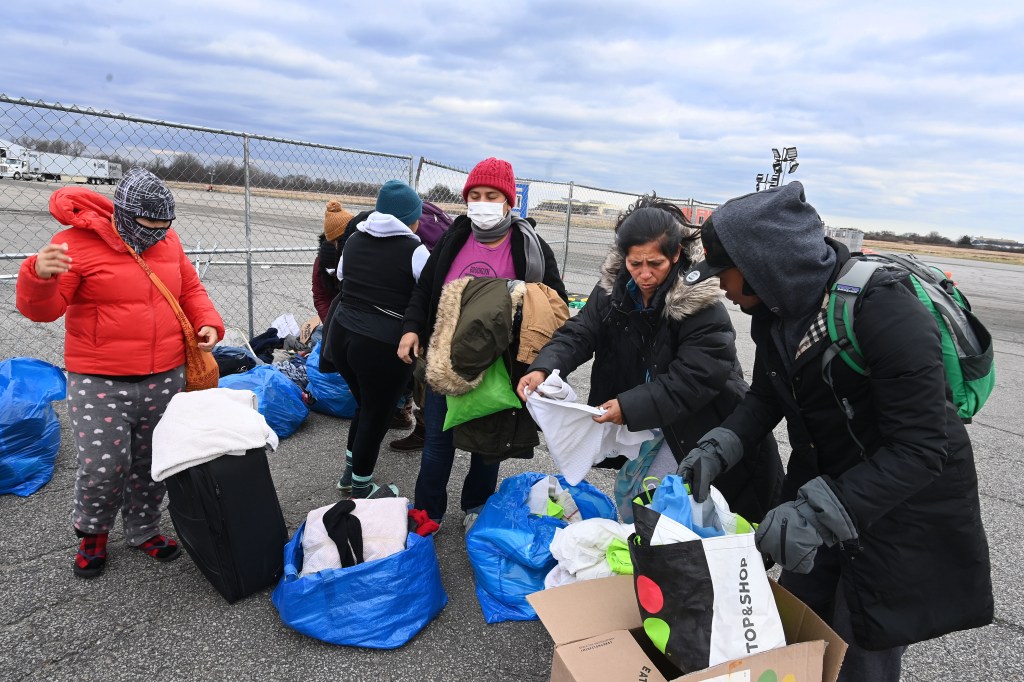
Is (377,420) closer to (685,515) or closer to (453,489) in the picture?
(453,489)

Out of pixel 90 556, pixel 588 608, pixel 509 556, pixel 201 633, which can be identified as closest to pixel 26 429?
pixel 90 556

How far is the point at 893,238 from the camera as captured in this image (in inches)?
2773

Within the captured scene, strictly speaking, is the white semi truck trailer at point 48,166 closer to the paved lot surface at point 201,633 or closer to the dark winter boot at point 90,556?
the paved lot surface at point 201,633

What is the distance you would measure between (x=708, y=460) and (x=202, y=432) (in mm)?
1992

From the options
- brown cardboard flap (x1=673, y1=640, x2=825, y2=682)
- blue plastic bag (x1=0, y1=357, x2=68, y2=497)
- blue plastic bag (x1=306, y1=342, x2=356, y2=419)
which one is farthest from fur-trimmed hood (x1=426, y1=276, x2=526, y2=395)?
blue plastic bag (x1=0, y1=357, x2=68, y2=497)

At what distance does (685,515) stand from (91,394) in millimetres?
2433

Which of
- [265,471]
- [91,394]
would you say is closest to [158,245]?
[91,394]

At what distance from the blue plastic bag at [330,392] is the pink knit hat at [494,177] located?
237cm

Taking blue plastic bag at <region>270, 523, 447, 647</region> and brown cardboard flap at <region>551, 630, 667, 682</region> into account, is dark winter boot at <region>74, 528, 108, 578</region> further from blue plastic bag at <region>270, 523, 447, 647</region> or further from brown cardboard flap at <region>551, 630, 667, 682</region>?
brown cardboard flap at <region>551, 630, 667, 682</region>

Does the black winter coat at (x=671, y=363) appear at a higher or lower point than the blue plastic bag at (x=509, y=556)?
higher

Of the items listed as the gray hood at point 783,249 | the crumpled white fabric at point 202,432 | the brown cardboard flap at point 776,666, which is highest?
the gray hood at point 783,249

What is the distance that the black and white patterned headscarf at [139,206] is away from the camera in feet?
8.32

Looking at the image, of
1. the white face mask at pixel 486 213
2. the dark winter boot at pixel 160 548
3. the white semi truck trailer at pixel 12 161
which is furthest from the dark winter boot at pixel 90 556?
the white semi truck trailer at pixel 12 161

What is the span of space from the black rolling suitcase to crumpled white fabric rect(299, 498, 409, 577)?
0.19 meters
